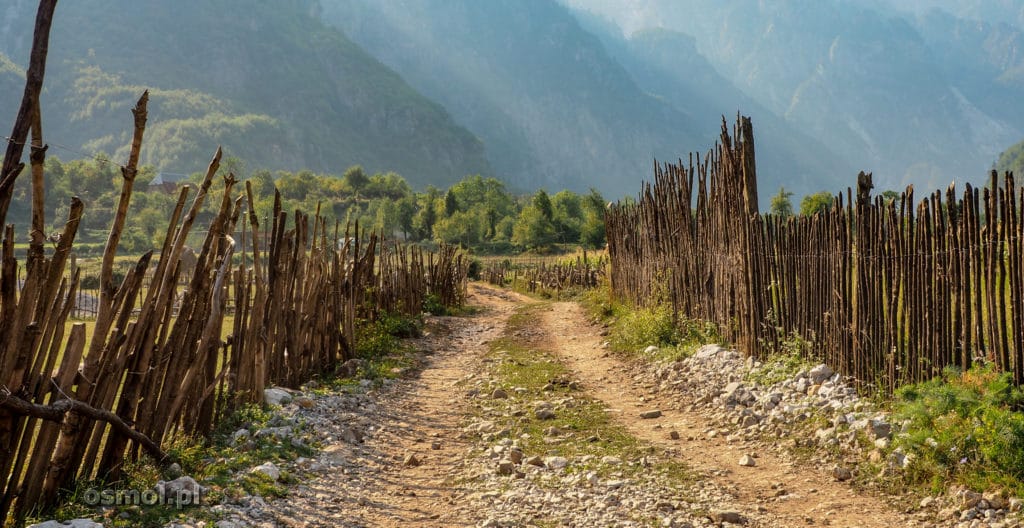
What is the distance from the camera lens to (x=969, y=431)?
413 cm

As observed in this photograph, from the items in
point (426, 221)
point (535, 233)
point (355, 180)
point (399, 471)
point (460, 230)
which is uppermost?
point (355, 180)

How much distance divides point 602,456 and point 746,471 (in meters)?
0.94

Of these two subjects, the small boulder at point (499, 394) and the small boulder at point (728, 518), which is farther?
the small boulder at point (499, 394)

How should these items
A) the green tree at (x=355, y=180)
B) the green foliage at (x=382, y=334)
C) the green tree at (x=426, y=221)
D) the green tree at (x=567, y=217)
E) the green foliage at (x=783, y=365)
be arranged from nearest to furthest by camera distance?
the green foliage at (x=783, y=365), the green foliage at (x=382, y=334), the green tree at (x=567, y=217), the green tree at (x=426, y=221), the green tree at (x=355, y=180)

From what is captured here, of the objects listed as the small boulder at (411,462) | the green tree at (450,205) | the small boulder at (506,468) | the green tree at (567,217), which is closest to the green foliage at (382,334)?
the small boulder at (411,462)

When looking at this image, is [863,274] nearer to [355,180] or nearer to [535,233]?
[535,233]

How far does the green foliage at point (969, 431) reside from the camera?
391cm

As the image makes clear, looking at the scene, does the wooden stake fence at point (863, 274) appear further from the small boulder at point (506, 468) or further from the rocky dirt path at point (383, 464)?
the rocky dirt path at point (383, 464)

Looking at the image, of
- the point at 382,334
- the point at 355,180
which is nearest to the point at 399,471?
the point at 382,334

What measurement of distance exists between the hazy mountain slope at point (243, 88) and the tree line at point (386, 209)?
36908 mm

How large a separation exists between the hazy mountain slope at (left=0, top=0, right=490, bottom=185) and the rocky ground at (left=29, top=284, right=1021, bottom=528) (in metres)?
134

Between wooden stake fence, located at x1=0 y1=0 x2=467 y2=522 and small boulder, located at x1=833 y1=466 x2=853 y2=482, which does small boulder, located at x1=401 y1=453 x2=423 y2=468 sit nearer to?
wooden stake fence, located at x1=0 y1=0 x2=467 y2=522

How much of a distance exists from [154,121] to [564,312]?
14345 centimetres

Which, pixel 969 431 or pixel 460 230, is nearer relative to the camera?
pixel 969 431
